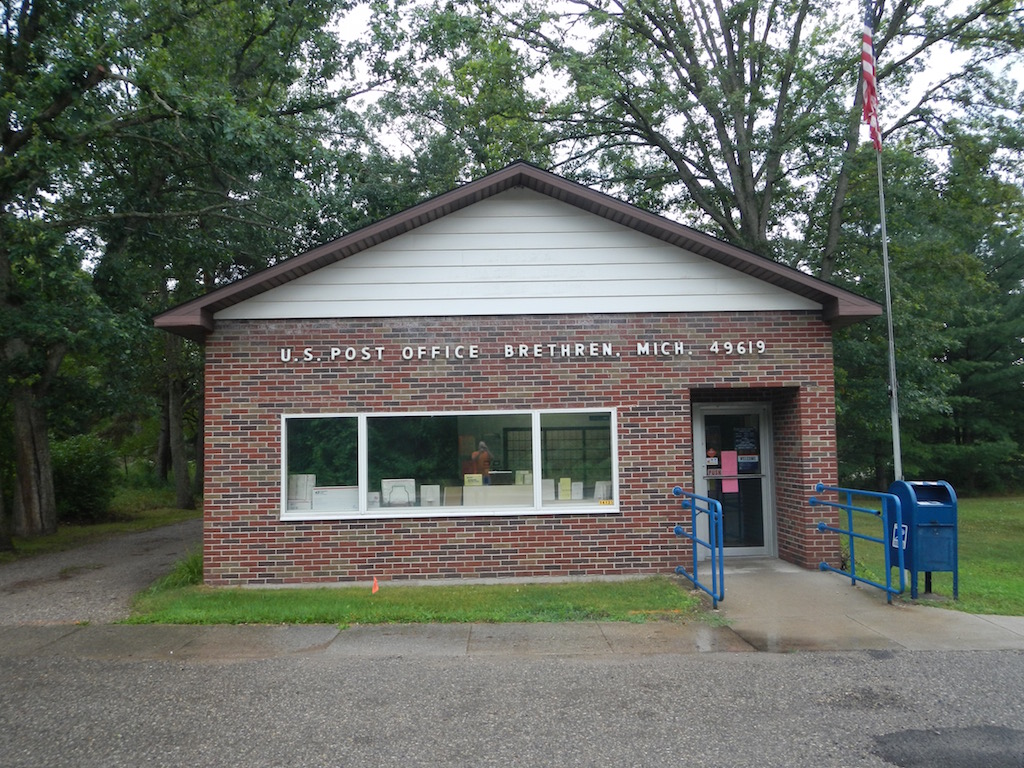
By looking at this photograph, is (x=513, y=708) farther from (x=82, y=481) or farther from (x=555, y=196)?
(x=82, y=481)

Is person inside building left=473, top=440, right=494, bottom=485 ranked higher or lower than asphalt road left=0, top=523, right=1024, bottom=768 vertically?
higher

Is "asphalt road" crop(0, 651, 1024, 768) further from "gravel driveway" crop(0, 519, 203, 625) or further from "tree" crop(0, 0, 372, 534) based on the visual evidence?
"tree" crop(0, 0, 372, 534)

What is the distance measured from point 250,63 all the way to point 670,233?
40.1 feet

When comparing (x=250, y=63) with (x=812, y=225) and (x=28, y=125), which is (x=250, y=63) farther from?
(x=812, y=225)

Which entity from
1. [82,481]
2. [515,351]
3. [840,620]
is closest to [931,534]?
[840,620]

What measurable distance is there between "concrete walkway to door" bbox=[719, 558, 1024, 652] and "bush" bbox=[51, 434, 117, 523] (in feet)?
55.6

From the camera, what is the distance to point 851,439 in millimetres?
32781

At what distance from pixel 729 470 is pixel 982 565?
5073mm

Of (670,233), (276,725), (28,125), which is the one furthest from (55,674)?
(28,125)

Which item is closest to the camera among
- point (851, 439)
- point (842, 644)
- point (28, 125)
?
point (842, 644)

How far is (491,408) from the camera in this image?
9.98 meters

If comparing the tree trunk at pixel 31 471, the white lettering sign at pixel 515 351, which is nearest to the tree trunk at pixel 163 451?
the tree trunk at pixel 31 471

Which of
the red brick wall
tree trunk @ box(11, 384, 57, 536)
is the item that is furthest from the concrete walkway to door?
tree trunk @ box(11, 384, 57, 536)

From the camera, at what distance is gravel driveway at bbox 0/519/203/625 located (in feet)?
28.9
